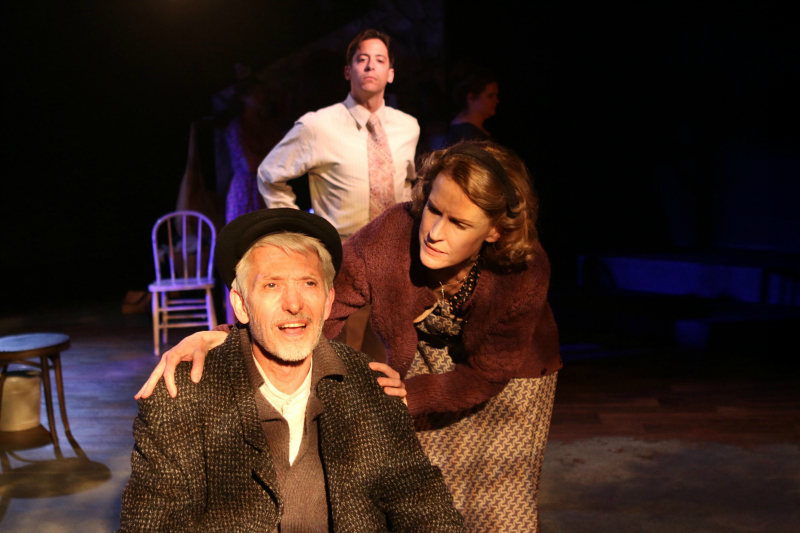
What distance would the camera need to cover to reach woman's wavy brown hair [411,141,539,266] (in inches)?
66.9

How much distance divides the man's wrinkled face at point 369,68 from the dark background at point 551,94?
2.23 meters

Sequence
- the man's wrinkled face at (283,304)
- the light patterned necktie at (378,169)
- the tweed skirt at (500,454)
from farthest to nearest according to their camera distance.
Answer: the light patterned necktie at (378,169), the tweed skirt at (500,454), the man's wrinkled face at (283,304)

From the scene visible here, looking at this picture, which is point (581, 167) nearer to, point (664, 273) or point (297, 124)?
point (664, 273)

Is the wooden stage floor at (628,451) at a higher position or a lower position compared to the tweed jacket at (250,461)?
lower

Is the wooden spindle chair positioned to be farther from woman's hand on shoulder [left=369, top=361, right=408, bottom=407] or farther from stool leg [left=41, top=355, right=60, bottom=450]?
woman's hand on shoulder [left=369, top=361, right=408, bottom=407]

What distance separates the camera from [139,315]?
6.17 metres

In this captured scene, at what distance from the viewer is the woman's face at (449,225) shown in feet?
5.59

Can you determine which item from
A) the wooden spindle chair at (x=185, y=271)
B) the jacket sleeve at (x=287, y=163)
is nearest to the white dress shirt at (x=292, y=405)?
the jacket sleeve at (x=287, y=163)

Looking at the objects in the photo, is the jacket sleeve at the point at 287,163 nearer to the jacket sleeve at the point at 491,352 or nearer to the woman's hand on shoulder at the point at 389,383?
the jacket sleeve at the point at 491,352

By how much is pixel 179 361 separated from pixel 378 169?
1829 millimetres

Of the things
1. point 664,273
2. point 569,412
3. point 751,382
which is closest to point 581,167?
point 664,273

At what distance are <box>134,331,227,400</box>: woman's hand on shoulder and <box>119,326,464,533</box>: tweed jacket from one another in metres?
0.02

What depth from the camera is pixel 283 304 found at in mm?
1524

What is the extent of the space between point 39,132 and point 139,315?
2082 millimetres
